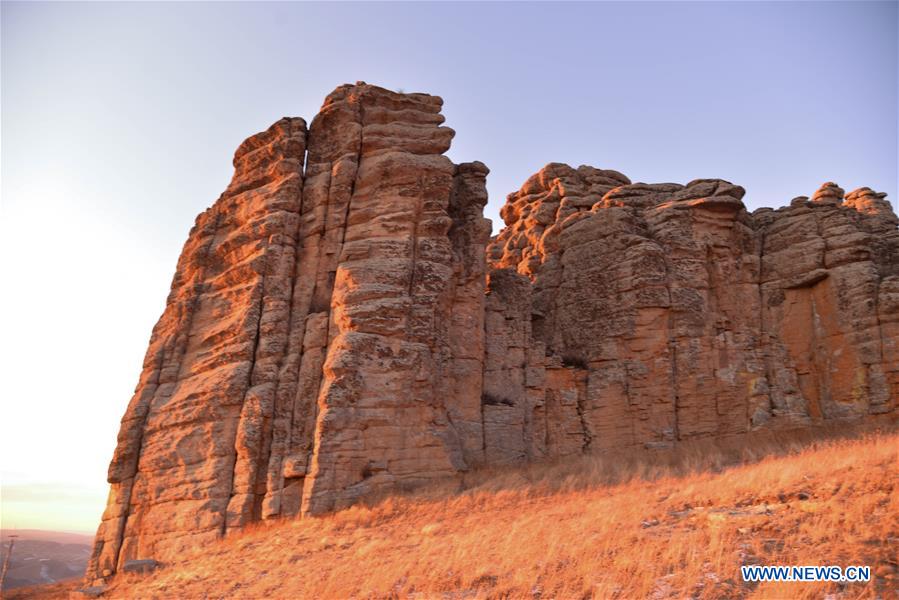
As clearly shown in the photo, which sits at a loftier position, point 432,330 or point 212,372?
point 432,330

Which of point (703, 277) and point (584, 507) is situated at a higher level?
point (703, 277)

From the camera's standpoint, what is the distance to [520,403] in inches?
970

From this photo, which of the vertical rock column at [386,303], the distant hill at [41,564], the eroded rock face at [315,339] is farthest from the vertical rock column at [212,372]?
the distant hill at [41,564]

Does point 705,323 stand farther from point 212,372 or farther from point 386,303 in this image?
point 212,372

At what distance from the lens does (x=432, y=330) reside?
2136 centimetres

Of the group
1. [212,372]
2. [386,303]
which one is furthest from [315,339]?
[212,372]

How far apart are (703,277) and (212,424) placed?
18911mm

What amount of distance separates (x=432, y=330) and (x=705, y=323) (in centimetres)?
1143

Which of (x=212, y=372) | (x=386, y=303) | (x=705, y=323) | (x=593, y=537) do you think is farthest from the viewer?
(x=705, y=323)

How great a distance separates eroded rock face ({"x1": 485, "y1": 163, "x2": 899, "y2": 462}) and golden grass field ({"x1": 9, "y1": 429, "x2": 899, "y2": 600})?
4.11 metres

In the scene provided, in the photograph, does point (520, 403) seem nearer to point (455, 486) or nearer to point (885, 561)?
point (455, 486)

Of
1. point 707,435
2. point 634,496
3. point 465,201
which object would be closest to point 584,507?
point 634,496

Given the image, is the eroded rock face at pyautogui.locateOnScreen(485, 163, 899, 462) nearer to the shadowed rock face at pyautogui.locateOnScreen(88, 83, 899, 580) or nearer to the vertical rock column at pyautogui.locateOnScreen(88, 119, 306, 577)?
the shadowed rock face at pyautogui.locateOnScreen(88, 83, 899, 580)

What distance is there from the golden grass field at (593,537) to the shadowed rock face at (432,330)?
5.99 ft
